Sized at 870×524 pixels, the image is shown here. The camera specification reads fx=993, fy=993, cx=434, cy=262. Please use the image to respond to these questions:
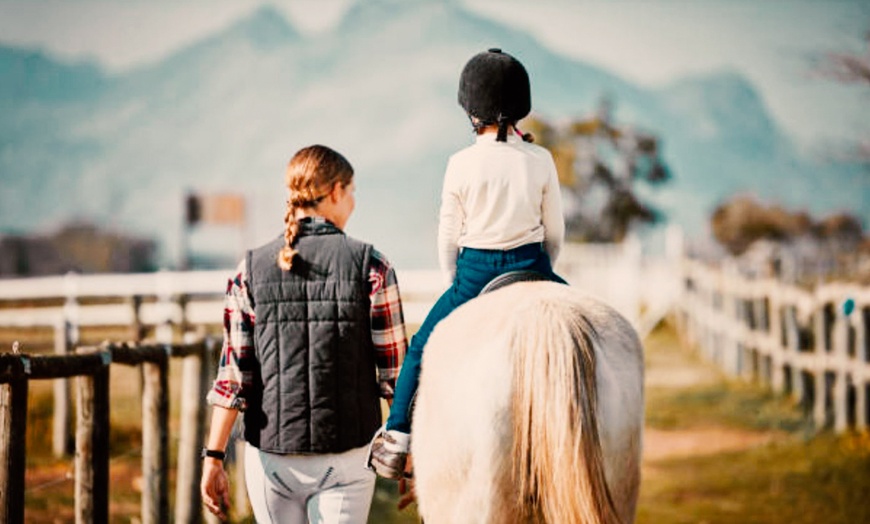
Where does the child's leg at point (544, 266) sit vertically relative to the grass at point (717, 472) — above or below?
above

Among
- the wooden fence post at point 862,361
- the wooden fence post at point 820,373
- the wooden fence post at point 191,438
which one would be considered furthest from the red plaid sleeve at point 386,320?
the wooden fence post at point 820,373

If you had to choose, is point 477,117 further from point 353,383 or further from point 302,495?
point 302,495

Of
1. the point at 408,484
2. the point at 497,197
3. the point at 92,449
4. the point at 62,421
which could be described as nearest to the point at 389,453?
the point at 408,484

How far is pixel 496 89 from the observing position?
3.41 m

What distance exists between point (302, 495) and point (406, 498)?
0.39 m

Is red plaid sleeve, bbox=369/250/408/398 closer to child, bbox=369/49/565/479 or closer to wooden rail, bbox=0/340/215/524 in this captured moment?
child, bbox=369/49/565/479

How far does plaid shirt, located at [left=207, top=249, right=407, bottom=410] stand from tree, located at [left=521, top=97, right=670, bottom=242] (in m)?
58.5

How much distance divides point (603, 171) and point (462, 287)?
62932 millimetres

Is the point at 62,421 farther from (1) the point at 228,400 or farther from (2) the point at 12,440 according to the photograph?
(1) the point at 228,400

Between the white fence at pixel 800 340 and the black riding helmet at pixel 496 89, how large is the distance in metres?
6.10

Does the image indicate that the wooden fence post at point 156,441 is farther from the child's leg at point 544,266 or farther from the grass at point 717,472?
the child's leg at point 544,266

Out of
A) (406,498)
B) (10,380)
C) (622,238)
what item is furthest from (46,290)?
(622,238)

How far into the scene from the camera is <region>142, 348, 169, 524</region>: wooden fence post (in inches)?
213

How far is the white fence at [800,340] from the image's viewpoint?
9453 millimetres
